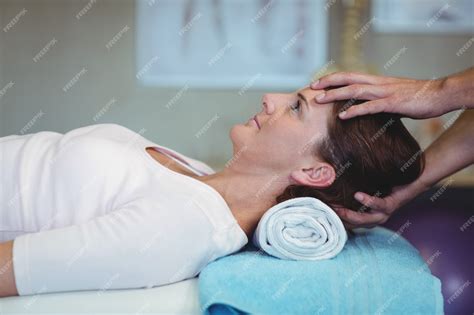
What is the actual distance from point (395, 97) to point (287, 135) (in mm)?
267

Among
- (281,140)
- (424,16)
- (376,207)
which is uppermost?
(281,140)

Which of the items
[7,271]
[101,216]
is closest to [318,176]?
[101,216]

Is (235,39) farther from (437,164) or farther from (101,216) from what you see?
(101,216)

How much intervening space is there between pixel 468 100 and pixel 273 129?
0.45 m

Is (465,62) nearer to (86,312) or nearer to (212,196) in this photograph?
(212,196)

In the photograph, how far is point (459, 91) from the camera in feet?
4.54

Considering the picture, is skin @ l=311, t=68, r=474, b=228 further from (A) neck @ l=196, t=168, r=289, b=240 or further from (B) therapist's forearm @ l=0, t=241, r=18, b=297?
(B) therapist's forearm @ l=0, t=241, r=18, b=297

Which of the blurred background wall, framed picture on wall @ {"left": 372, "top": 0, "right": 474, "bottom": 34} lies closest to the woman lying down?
the blurred background wall

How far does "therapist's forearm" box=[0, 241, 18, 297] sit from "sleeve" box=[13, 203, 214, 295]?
11mm

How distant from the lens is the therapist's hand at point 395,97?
4.59ft

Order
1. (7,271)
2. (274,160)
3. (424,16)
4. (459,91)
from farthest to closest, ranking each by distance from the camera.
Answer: (424,16)
(274,160)
(459,91)
(7,271)

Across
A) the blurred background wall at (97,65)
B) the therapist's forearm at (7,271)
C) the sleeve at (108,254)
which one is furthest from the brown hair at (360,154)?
the blurred background wall at (97,65)

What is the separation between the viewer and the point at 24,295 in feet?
3.91

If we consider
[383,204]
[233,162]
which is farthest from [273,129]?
[383,204]
